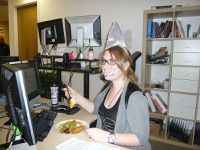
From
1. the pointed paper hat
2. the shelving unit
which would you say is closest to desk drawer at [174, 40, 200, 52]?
the shelving unit

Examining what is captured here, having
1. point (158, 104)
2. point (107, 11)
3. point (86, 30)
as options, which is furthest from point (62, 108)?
point (107, 11)

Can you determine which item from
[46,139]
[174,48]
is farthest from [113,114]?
[174,48]

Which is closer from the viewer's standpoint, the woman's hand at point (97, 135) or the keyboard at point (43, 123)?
the woman's hand at point (97, 135)

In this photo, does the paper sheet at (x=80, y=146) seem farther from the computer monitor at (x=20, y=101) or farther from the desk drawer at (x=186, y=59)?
the desk drawer at (x=186, y=59)

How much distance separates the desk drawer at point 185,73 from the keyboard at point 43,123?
63.3 inches

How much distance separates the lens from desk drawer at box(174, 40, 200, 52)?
88.8 inches

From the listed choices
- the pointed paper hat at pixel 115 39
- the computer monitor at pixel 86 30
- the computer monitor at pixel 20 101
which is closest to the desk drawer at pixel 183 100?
the computer monitor at pixel 86 30

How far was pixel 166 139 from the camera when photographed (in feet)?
8.34

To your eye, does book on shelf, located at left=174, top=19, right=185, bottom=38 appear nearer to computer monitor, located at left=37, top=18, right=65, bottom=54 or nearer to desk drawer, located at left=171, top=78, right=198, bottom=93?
desk drawer, located at left=171, top=78, right=198, bottom=93

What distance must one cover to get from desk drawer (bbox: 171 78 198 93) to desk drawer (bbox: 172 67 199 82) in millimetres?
50

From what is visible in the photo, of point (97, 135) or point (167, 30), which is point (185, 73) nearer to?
point (167, 30)

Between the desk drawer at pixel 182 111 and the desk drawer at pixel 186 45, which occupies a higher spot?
the desk drawer at pixel 186 45

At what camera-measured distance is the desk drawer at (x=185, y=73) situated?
2.29 meters

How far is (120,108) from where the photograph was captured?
4.05 feet
